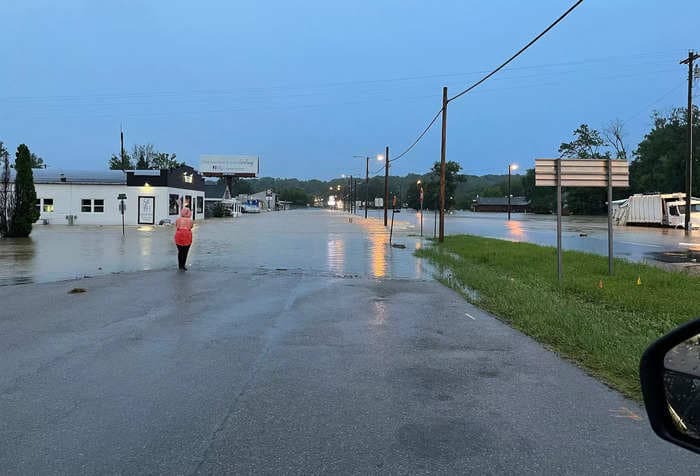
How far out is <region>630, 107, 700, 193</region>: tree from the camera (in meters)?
70.8

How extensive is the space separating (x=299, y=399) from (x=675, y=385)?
10.7 feet

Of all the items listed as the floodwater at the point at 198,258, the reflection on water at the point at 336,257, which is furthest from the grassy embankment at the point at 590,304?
the reflection on water at the point at 336,257

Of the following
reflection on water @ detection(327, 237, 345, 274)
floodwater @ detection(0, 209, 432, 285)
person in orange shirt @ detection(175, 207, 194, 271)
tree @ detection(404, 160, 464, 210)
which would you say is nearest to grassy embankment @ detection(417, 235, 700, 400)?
floodwater @ detection(0, 209, 432, 285)

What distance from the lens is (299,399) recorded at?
15.4ft

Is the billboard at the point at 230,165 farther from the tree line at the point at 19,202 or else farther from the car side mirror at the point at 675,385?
the car side mirror at the point at 675,385

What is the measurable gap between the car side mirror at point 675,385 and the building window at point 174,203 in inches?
1771

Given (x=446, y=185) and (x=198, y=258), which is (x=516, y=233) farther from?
(x=446, y=185)

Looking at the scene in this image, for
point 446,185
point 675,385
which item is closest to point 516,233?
point 675,385

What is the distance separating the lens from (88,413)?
14.1ft

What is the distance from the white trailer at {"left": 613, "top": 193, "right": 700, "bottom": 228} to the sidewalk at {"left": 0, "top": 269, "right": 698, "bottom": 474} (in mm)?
41310

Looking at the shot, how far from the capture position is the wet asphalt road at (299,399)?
3543mm

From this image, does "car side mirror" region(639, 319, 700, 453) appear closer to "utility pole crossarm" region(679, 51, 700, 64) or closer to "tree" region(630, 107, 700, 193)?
"utility pole crossarm" region(679, 51, 700, 64)

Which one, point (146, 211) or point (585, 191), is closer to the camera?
point (146, 211)

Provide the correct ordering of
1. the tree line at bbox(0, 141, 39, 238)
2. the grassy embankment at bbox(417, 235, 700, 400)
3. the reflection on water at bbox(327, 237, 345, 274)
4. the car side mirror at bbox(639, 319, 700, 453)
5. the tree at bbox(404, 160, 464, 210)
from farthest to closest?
the tree at bbox(404, 160, 464, 210), the tree line at bbox(0, 141, 39, 238), the reflection on water at bbox(327, 237, 345, 274), the grassy embankment at bbox(417, 235, 700, 400), the car side mirror at bbox(639, 319, 700, 453)
